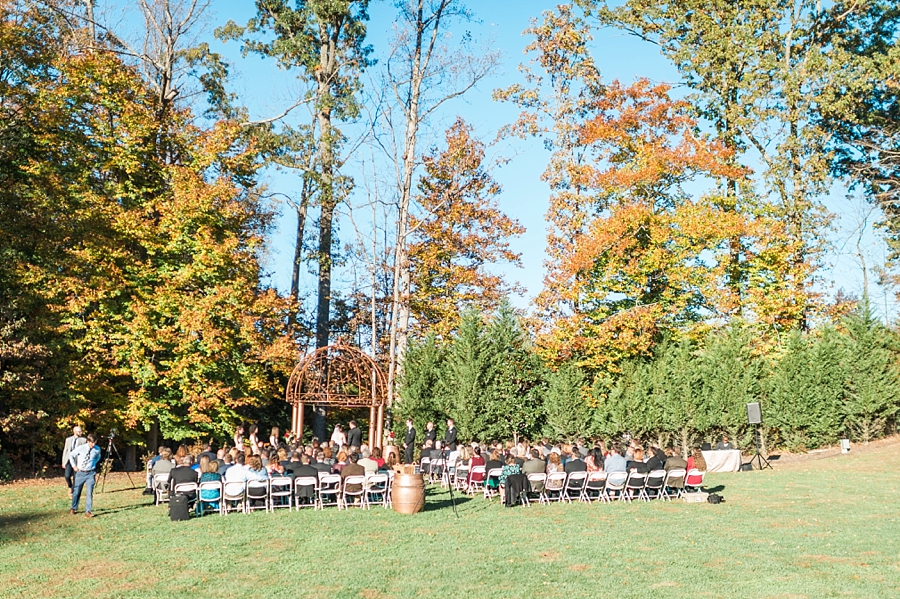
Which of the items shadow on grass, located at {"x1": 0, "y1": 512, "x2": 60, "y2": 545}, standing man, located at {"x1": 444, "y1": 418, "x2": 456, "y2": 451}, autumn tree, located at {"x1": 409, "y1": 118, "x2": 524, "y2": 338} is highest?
autumn tree, located at {"x1": 409, "y1": 118, "x2": 524, "y2": 338}

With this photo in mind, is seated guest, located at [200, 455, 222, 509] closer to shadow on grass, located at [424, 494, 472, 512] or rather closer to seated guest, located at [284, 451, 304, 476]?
seated guest, located at [284, 451, 304, 476]

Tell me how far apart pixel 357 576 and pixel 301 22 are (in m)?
25.9

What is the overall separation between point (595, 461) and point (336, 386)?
33.6ft

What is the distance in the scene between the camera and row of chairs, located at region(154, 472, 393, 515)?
14250 millimetres

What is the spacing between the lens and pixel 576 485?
52.0ft

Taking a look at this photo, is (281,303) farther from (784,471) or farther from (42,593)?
(42,593)

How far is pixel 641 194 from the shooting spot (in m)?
28.5

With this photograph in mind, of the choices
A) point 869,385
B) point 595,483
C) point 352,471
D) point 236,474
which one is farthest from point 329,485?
point 869,385

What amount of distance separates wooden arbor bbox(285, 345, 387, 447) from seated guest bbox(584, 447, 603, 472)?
24.4 feet

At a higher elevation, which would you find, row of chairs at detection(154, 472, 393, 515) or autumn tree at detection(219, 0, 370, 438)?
autumn tree at detection(219, 0, 370, 438)

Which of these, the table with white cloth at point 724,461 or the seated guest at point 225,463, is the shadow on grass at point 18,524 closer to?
the seated guest at point 225,463

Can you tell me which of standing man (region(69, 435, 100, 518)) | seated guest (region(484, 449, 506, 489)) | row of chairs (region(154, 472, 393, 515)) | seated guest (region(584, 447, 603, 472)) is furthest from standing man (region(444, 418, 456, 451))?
standing man (region(69, 435, 100, 518))

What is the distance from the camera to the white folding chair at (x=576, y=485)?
15586 millimetres

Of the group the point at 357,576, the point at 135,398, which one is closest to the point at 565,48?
the point at 135,398
